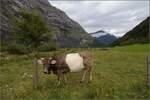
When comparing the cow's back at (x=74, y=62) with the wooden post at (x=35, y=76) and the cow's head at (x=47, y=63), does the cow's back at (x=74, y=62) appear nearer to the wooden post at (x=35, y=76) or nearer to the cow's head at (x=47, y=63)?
the cow's head at (x=47, y=63)

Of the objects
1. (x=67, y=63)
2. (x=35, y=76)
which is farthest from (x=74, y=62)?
(x=35, y=76)

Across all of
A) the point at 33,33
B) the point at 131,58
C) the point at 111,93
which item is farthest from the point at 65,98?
the point at 33,33

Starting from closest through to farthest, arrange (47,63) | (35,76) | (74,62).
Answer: (35,76) < (74,62) < (47,63)

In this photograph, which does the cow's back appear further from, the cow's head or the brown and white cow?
the cow's head

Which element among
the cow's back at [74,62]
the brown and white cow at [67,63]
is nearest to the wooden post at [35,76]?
the brown and white cow at [67,63]

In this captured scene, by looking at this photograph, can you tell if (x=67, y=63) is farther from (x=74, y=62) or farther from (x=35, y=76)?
(x=35, y=76)

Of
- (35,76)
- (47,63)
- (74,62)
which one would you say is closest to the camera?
(35,76)

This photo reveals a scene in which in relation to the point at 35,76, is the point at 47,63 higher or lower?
higher

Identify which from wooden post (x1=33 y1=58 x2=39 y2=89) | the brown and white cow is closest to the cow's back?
the brown and white cow

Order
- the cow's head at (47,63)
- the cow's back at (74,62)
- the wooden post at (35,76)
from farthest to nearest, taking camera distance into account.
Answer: the cow's head at (47,63) → the cow's back at (74,62) → the wooden post at (35,76)

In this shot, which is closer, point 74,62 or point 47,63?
point 74,62

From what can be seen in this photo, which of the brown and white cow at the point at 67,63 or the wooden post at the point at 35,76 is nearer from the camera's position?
the wooden post at the point at 35,76

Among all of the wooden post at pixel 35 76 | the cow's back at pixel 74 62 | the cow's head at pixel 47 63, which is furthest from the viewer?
the cow's head at pixel 47 63

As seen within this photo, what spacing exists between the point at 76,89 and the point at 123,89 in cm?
224
